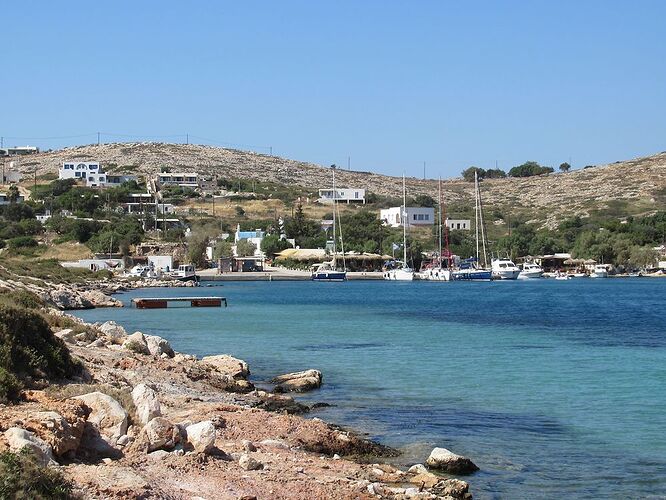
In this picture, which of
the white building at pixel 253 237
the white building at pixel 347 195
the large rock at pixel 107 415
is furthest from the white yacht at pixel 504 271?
the large rock at pixel 107 415

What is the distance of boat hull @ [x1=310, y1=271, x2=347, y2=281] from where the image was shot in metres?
116

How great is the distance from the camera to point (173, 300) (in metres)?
66.4

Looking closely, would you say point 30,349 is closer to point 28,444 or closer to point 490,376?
point 28,444

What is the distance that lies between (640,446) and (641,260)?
383 feet

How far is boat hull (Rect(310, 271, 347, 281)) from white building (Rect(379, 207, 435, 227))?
31.3m

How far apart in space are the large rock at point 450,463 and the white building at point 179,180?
165184mm

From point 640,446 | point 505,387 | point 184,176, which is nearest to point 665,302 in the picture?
point 505,387

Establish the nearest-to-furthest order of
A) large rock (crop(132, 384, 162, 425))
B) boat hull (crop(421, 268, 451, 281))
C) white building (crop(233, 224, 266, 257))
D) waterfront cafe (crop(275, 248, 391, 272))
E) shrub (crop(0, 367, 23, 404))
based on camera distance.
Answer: large rock (crop(132, 384, 162, 425)) < shrub (crop(0, 367, 23, 404)) < boat hull (crop(421, 268, 451, 281)) < waterfront cafe (crop(275, 248, 391, 272)) < white building (crop(233, 224, 266, 257))

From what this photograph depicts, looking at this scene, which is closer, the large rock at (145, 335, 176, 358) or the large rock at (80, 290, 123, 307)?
the large rock at (145, 335, 176, 358)

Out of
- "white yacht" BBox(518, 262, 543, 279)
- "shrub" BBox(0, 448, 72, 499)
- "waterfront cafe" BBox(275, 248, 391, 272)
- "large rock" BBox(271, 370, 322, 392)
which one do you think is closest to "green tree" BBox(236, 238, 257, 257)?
"waterfront cafe" BBox(275, 248, 391, 272)

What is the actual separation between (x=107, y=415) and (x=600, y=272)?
118 m

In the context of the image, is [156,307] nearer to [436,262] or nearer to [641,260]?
[436,262]

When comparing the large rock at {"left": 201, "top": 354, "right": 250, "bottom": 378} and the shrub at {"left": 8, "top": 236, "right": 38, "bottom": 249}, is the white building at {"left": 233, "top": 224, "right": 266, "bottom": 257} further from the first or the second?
the large rock at {"left": 201, "top": 354, "right": 250, "bottom": 378}

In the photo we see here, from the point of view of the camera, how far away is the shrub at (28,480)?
912cm
